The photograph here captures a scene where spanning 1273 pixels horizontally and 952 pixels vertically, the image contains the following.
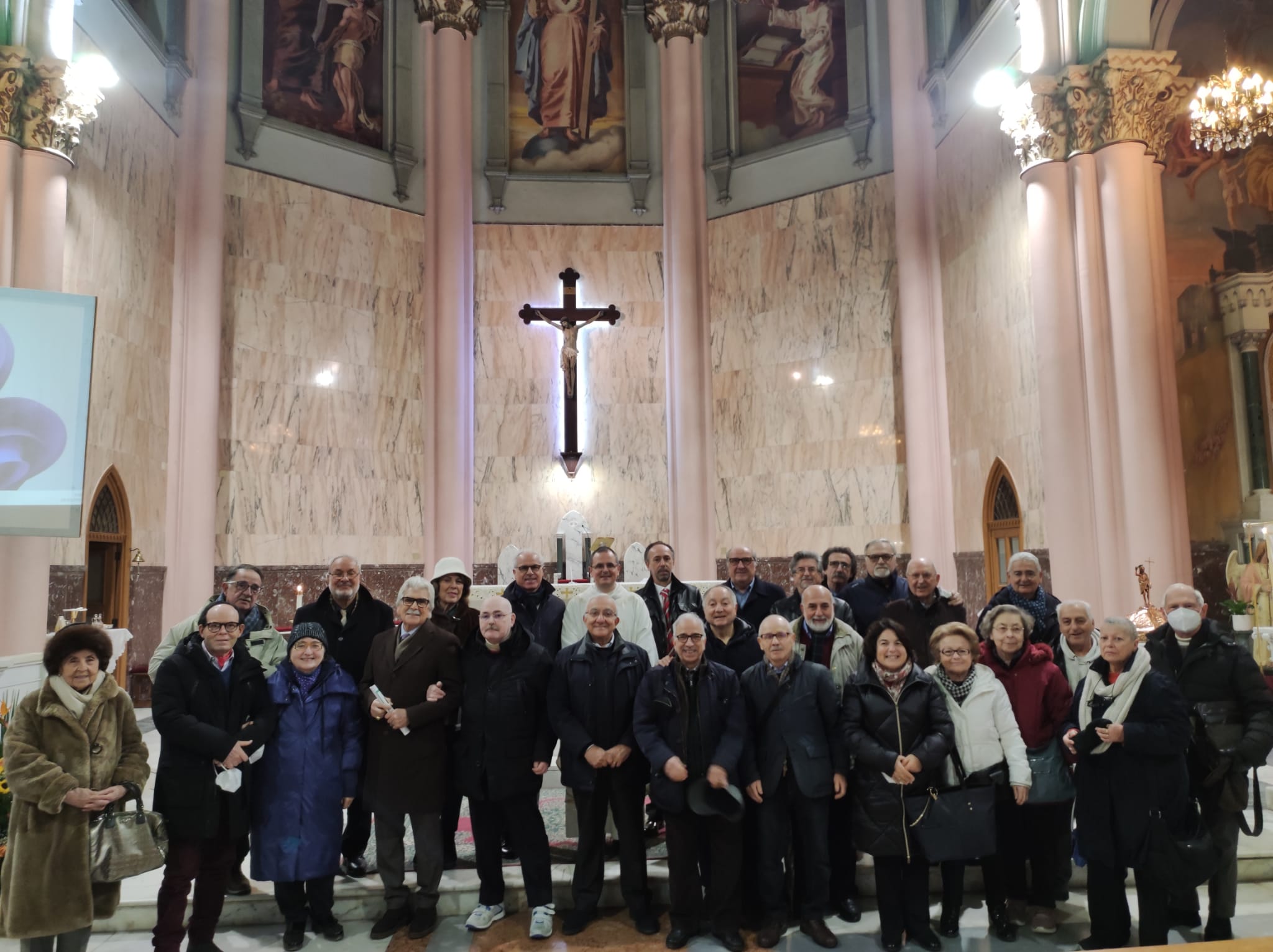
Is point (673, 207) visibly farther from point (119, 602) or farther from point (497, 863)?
point (497, 863)

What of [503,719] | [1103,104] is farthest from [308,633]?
[1103,104]

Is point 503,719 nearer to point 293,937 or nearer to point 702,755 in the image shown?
point 702,755

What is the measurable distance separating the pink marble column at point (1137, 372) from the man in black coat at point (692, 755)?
5.80 m

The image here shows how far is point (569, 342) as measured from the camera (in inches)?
598

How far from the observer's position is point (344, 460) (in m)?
14.0

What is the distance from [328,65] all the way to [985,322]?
9.91 m

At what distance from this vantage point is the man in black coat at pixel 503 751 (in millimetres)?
4922

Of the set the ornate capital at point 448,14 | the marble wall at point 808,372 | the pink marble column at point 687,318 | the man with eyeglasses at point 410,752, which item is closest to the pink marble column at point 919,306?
the marble wall at point 808,372

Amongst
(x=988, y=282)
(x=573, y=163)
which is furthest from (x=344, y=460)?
(x=988, y=282)

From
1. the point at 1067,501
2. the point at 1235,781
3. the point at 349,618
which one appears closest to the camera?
the point at 1235,781

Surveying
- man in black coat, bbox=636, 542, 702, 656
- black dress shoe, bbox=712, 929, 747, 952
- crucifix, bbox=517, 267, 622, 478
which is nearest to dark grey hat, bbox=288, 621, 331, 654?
man in black coat, bbox=636, 542, 702, 656

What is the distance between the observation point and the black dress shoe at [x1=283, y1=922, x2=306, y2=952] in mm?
4773

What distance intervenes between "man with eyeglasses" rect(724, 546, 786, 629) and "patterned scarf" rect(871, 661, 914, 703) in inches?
61.2

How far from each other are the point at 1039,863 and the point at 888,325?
1003 cm
